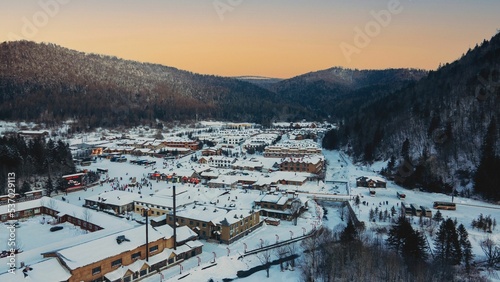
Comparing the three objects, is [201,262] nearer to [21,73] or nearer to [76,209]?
[76,209]

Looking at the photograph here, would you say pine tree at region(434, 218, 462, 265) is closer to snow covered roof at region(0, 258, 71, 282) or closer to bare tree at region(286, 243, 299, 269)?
bare tree at region(286, 243, 299, 269)

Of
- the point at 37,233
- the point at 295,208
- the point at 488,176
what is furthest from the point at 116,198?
the point at 488,176

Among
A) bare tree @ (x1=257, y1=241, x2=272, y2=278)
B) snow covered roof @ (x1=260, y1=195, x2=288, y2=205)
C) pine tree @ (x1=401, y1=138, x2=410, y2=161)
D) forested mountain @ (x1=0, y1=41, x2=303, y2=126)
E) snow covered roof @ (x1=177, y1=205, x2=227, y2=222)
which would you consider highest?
forested mountain @ (x1=0, y1=41, x2=303, y2=126)

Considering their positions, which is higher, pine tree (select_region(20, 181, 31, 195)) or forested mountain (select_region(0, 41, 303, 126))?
forested mountain (select_region(0, 41, 303, 126))

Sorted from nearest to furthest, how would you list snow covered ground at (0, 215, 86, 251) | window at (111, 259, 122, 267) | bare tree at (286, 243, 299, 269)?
window at (111, 259, 122, 267), bare tree at (286, 243, 299, 269), snow covered ground at (0, 215, 86, 251)

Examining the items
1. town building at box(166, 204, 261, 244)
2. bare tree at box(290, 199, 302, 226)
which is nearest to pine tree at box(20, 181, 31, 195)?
town building at box(166, 204, 261, 244)

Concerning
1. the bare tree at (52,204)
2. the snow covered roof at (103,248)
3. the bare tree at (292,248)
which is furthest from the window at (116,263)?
the bare tree at (52,204)

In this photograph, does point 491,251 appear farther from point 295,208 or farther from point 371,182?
point 371,182

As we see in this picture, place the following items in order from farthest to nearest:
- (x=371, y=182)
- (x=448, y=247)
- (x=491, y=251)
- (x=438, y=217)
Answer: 1. (x=371, y=182)
2. (x=438, y=217)
3. (x=491, y=251)
4. (x=448, y=247)
